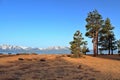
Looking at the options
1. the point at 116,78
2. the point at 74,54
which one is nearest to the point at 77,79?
the point at 116,78

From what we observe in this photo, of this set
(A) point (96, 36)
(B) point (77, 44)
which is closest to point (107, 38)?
(A) point (96, 36)

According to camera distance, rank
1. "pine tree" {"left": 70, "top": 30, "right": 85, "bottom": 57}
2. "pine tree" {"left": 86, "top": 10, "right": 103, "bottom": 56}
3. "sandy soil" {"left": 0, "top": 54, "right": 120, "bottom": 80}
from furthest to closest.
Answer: "pine tree" {"left": 86, "top": 10, "right": 103, "bottom": 56}
"pine tree" {"left": 70, "top": 30, "right": 85, "bottom": 57}
"sandy soil" {"left": 0, "top": 54, "right": 120, "bottom": 80}

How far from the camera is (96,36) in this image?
59.5 metres

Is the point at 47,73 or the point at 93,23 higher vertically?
the point at 93,23

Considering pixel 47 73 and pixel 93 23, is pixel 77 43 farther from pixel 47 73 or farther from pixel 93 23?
pixel 47 73

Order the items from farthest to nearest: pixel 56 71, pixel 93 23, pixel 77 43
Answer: pixel 93 23
pixel 77 43
pixel 56 71

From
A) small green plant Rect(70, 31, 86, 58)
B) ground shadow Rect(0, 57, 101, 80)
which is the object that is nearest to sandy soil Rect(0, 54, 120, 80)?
ground shadow Rect(0, 57, 101, 80)

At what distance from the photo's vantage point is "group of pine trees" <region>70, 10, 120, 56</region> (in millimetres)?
45572

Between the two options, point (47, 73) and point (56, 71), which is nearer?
point (47, 73)

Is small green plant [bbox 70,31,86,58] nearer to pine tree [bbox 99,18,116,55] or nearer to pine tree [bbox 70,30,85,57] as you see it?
pine tree [bbox 70,30,85,57]

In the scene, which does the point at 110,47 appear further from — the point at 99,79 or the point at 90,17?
the point at 99,79

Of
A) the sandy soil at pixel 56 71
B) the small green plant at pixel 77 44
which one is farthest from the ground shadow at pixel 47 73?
the small green plant at pixel 77 44

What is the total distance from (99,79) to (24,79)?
5.19 metres

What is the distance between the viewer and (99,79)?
1738 cm
